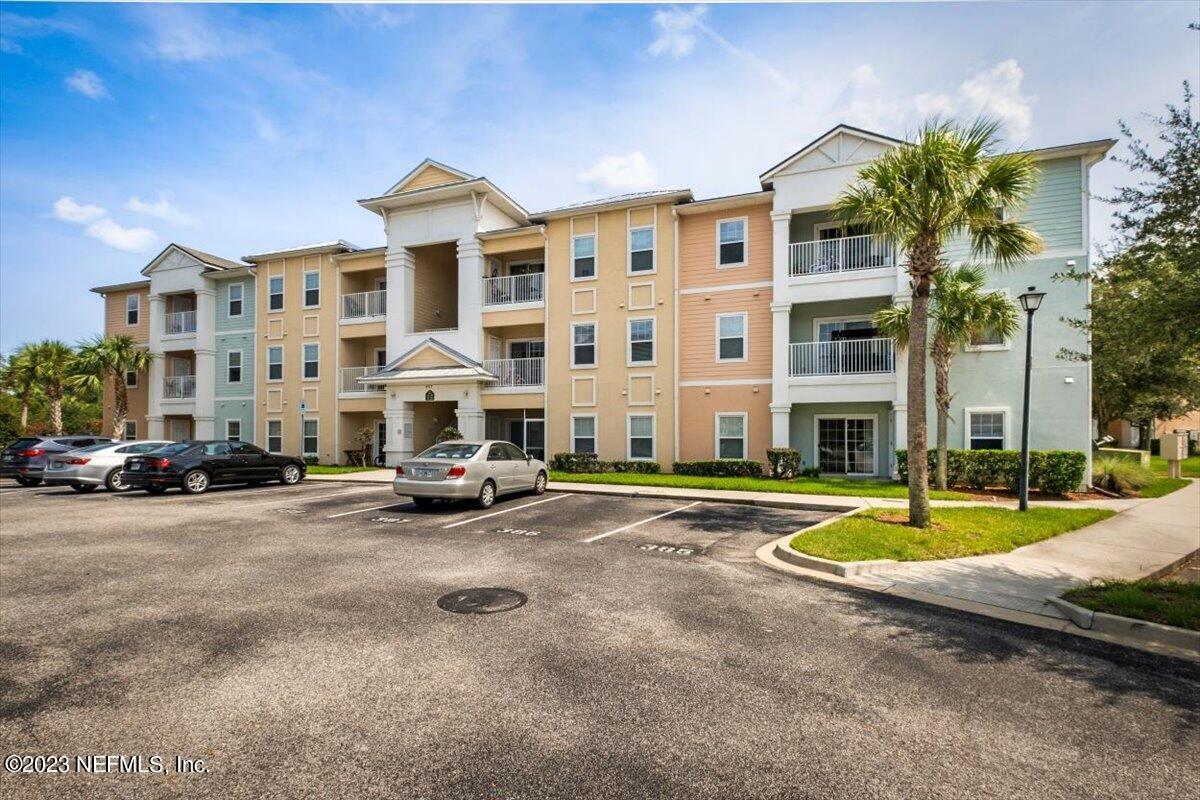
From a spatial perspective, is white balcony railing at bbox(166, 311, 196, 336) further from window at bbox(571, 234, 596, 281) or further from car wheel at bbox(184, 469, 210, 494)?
window at bbox(571, 234, 596, 281)

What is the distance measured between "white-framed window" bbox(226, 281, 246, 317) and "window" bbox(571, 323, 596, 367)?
19097mm

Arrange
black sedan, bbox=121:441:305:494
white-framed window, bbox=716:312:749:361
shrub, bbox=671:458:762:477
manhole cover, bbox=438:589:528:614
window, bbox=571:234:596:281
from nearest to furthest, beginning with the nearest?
manhole cover, bbox=438:589:528:614
black sedan, bbox=121:441:305:494
shrub, bbox=671:458:762:477
white-framed window, bbox=716:312:749:361
window, bbox=571:234:596:281

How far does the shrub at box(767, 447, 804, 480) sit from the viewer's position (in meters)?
18.1

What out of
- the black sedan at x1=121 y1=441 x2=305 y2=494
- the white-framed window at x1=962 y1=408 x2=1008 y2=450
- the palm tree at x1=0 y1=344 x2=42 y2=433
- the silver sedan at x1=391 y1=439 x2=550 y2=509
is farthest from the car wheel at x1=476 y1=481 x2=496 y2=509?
the palm tree at x1=0 y1=344 x2=42 y2=433

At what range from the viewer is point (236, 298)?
2928 cm

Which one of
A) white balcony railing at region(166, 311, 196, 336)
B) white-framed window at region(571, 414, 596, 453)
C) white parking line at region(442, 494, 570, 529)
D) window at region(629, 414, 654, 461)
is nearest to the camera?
white parking line at region(442, 494, 570, 529)

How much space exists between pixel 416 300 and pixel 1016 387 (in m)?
23.4

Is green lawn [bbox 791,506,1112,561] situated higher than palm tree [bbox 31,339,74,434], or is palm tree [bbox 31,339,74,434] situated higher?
palm tree [bbox 31,339,74,434]

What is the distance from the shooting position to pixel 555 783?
309 centimetres

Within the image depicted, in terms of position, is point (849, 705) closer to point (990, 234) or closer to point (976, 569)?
point (976, 569)

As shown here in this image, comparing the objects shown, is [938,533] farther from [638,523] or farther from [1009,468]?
[1009,468]

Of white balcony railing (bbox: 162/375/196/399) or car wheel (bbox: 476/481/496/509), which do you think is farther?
white balcony railing (bbox: 162/375/196/399)

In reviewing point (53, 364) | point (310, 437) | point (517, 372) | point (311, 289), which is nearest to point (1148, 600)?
point (517, 372)

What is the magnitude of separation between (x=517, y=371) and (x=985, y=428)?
55.6 ft
